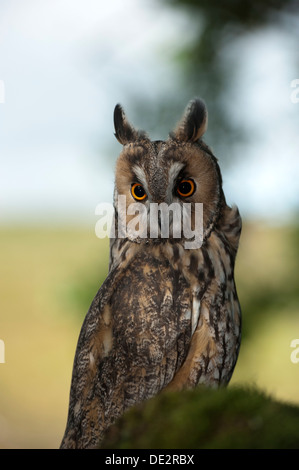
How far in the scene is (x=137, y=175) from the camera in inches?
52.5

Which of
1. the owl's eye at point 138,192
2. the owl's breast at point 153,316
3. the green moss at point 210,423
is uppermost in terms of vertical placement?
the owl's eye at point 138,192

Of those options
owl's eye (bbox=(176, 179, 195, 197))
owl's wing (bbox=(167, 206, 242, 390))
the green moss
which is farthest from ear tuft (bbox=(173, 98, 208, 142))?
the green moss

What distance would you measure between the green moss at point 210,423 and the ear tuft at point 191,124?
0.75 metres

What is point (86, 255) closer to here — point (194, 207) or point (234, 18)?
point (194, 207)

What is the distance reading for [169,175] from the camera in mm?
1283

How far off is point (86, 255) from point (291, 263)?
0.79m

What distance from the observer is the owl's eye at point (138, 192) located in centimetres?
135

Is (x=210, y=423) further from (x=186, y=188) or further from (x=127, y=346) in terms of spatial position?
(x=186, y=188)

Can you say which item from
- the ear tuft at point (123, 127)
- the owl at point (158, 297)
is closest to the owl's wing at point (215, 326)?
the owl at point (158, 297)

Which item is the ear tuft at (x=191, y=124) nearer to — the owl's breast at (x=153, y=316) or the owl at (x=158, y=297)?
the owl at (x=158, y=297)

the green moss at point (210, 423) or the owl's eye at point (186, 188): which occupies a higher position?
the owl's eye at point (186, 188)

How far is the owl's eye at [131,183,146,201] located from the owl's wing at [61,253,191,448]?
0.19 meters

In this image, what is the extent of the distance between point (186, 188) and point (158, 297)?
1.01 feet
